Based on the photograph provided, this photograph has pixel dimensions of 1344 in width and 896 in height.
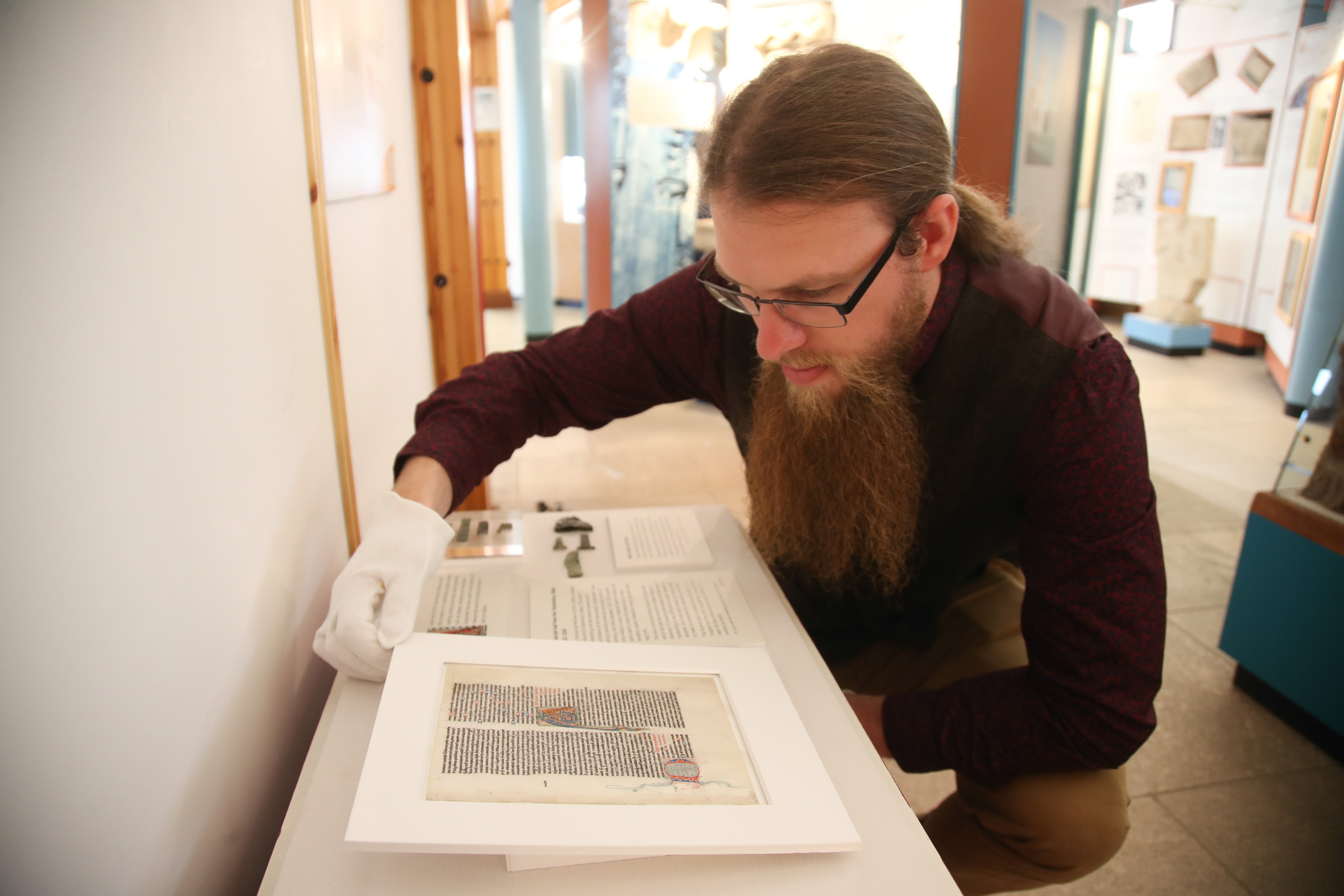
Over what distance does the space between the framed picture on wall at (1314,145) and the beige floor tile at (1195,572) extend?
2.68 m

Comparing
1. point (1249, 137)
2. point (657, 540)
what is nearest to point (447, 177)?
point (657, 540)

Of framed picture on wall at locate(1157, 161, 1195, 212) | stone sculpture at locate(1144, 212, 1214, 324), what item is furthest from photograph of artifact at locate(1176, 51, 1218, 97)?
stone sculpture at locate(1144, 212, 1214, 324)

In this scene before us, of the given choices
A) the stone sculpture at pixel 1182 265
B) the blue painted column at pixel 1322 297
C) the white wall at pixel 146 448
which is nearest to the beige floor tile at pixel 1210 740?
the white wall at pixel 146 448

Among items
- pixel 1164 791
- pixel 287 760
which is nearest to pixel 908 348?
pixel 287 760

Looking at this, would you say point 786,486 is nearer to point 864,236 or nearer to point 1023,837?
point 864,236

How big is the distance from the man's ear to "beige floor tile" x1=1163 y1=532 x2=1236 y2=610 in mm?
1729

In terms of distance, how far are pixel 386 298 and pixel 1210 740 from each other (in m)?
1.98

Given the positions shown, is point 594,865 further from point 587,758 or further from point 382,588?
point 382,588

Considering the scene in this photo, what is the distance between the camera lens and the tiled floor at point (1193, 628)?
1.52 m

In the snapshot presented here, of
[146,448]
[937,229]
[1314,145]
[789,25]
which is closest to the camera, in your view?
[146,448]

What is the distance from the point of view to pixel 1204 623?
2.35m

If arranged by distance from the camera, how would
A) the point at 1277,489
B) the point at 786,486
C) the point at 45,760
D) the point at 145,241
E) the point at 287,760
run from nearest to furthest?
the point at 45,760, the point at 145,241, the point at 287,760, the point at 786,486, the point at 1277,489

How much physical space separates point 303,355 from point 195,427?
322 mm

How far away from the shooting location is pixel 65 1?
0.51 metres
